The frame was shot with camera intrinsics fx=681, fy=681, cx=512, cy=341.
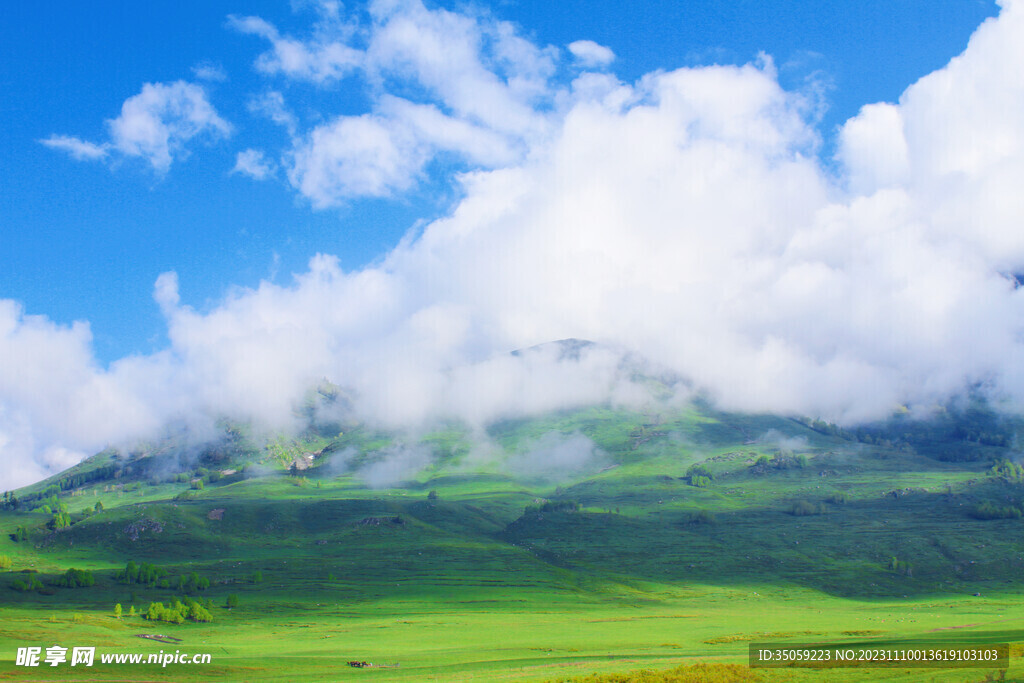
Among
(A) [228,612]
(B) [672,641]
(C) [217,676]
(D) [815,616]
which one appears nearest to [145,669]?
(C) [217,676]

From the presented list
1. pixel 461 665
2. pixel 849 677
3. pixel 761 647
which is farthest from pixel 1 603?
pixel 849 677

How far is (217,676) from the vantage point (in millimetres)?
96312

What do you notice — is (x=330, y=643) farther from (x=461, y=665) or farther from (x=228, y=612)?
(x=228, y=612)

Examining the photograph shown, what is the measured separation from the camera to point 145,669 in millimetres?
99750

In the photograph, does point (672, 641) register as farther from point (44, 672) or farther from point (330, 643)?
point (44, 672)

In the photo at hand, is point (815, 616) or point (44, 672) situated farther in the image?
point (815, 616)

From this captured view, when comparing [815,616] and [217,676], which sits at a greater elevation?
[217,676]

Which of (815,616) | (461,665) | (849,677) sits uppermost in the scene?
(849,677)

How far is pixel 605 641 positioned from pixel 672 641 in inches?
506

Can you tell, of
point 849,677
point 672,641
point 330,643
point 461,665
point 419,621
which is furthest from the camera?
point 419,621

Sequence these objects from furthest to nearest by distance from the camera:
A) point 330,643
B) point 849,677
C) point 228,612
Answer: point 228,612 → point 330,643 → point 849,677

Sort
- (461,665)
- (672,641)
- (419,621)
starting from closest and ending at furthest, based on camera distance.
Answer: (461,665) → (672,641) → (419,621)

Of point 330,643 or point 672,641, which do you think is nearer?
point 672,641

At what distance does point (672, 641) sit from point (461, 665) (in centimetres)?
4753
